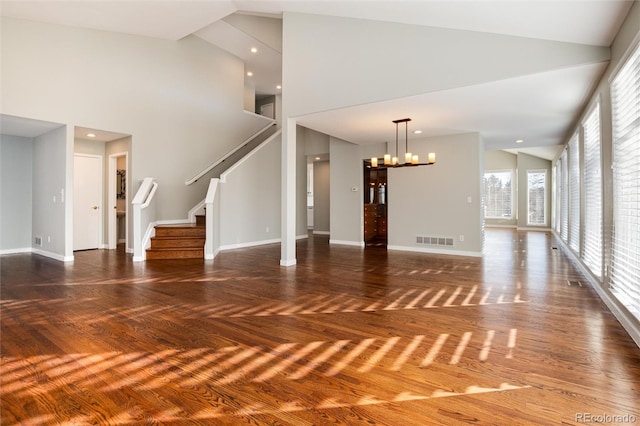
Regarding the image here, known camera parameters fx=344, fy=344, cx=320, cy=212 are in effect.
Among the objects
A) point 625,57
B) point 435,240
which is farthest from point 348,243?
point 625,57

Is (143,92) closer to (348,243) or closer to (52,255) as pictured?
(52,255)

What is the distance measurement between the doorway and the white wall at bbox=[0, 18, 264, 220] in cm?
374

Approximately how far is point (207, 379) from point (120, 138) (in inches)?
279

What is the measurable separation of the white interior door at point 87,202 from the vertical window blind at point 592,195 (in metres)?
9.33

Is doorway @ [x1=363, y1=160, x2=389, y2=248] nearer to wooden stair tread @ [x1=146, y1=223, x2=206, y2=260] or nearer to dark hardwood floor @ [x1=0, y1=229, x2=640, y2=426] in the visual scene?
wooden stair tread @ [x1=146, y1=223, x2=206, y2=260]

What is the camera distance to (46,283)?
4648mm

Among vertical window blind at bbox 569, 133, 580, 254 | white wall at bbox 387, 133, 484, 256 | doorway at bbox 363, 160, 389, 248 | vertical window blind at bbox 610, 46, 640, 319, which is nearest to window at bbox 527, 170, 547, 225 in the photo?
vertical window blind at bbox 569, 133, 580, 254

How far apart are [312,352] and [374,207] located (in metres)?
7.36

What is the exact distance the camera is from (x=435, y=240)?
25.4 feet

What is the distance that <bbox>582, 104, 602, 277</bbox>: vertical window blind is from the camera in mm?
4320

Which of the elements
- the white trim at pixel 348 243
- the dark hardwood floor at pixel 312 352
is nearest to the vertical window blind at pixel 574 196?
the dark hardwood floor at pixel 312 352

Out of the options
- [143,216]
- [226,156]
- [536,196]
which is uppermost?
[226,156]

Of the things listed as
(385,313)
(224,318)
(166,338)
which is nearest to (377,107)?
(385,313)

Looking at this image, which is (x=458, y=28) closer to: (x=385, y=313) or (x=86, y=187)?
(x=385, y=313)
